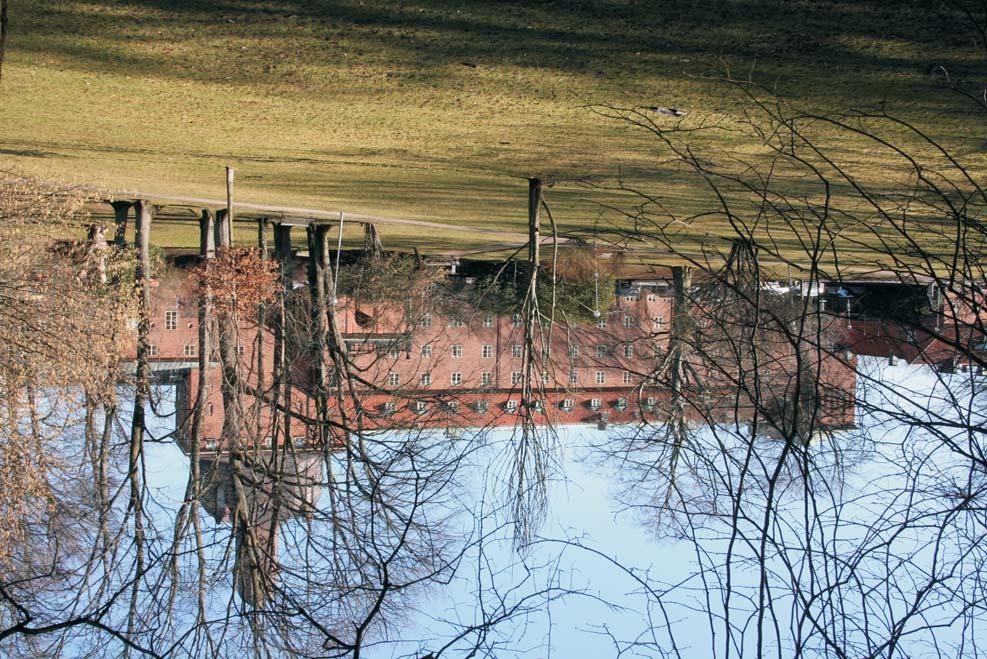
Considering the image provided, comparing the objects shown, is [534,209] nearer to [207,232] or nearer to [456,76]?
[456,76]

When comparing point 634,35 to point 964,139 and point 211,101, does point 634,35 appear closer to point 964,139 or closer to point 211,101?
point 964,139

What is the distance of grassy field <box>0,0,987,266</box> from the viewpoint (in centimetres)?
787

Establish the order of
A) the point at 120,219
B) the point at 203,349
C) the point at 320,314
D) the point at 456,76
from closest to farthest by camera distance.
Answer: the point at 456,76 < the point at 320,314 < the point at 203,349 < the point at 120,219

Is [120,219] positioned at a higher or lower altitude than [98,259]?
higher

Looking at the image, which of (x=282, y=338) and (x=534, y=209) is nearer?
(x=534, y=209)

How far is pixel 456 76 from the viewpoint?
9.52 m

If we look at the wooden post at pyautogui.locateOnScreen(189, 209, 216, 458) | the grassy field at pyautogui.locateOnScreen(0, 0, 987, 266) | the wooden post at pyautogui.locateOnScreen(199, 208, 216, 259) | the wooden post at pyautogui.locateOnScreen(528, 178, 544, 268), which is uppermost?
the grassy field at pyautogui.locateOnScreen(0, 0, 987, 266)

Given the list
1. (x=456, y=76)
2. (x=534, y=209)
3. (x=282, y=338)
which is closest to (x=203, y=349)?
(x=282, y=338)

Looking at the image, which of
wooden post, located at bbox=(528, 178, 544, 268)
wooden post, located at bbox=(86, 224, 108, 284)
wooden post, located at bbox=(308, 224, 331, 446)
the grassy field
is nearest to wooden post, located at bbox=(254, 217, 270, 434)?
wooden post, located at bbox=(308, 224, 331, 446)

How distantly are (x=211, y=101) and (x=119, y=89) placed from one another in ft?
3.63

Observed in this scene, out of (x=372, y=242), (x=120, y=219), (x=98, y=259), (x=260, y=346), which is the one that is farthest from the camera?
(x=372, y=242)

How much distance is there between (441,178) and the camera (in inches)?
612

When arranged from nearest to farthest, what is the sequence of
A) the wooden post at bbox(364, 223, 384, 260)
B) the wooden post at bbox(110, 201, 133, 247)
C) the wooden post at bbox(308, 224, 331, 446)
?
the wooden post at bbox(308, 224, 331, 446), the wooden post at bbox(110, 201, 133, 247), the wooden post at bbox(364, 223, 384, 260)

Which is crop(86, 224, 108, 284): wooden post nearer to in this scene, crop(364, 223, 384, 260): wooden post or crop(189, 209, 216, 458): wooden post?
crop(189, 209, 216, 458): wooden post
